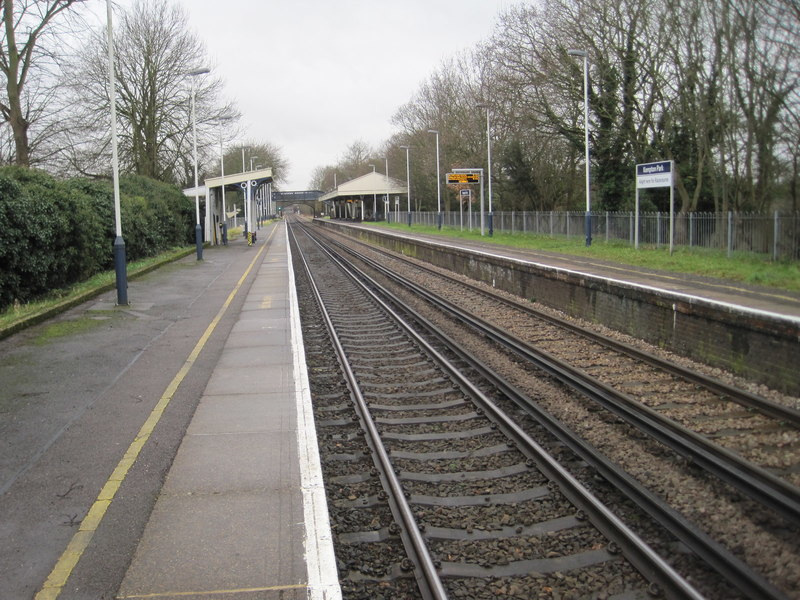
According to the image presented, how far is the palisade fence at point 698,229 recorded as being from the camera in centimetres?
2003

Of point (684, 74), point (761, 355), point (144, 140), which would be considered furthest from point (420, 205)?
point (761, 355)

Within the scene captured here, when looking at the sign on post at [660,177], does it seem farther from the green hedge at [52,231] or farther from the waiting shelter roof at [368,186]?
the waiting shelter roof at [368,186]

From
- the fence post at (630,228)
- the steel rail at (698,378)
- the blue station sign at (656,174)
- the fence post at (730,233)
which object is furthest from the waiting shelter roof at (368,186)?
the steel rail at (698,378)

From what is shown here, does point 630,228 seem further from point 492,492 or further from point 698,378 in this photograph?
point 492,492

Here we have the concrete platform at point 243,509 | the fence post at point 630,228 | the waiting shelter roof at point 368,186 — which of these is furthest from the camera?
the waiting shelter roof at point 368,186

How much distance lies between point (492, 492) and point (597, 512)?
3.02 ft

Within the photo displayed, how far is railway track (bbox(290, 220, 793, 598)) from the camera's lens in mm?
A: 4207

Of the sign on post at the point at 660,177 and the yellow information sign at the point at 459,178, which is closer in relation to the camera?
the sign on post at the point at 660,177

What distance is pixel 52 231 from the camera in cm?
1560

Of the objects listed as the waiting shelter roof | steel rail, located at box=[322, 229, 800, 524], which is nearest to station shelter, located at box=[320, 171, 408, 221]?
the waiting shelter roof

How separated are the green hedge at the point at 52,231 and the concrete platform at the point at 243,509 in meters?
7.62

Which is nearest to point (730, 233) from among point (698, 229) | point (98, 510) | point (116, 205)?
point (698, 229)

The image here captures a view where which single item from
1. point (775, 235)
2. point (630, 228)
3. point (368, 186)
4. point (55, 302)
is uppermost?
point (368, 186)

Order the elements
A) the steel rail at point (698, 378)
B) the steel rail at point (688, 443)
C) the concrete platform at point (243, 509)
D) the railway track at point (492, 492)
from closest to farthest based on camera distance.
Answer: the concrete platform at point (243, 509) → the railway track at point (492, 492) → the steel rail at point (688, 443) → the steel rail at point (698, 378)
